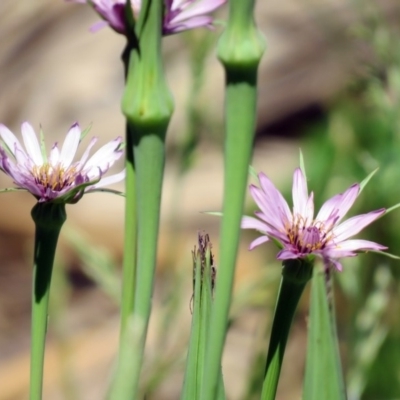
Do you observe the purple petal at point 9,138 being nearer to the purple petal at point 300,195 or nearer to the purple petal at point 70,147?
the purple petal at point 70,147

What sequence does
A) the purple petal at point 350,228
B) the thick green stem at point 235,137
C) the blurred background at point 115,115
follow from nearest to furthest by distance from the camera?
the thick green stem at point 235,137 → the purple petal at point 350,228 → the blurred background at point 115,115

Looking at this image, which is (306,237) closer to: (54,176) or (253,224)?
(253,224)

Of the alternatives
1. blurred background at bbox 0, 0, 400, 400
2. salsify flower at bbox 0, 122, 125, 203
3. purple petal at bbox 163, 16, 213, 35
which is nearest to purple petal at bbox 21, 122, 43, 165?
salsify flower at bbox 0, 122, 125, 203

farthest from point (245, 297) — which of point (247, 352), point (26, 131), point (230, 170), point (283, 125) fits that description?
point (283, 125)

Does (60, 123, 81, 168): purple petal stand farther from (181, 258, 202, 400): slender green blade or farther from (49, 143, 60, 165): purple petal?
(181, 258, 202, 400): slender green blade

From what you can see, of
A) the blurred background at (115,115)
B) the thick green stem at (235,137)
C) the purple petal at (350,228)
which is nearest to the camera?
the thick green stem at (235,137)

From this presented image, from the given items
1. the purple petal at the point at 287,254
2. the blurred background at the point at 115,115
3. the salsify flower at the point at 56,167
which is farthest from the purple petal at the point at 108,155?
the blurred background at the point at 115,115

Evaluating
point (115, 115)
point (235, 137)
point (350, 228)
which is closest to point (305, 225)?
point (350, 228)
